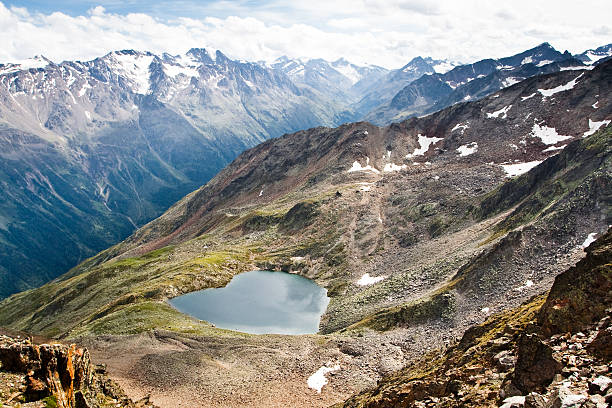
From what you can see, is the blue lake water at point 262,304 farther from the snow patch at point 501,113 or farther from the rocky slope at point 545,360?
the snow patch at point 501,113

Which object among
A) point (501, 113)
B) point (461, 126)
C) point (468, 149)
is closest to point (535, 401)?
point (468, 149)

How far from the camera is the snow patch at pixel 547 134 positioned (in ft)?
456

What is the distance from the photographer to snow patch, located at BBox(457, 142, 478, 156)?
155062mm

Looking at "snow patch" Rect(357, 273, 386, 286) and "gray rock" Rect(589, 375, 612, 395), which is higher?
"gray rock" Rect(589, 375, 612, 395)

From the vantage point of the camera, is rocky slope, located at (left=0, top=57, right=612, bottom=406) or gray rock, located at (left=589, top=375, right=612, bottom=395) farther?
rocky slope, located at (left=0, top=57, right=612, bottom=406)

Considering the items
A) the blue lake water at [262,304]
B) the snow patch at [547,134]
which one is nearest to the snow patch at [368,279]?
the blue lake water at [262,304]

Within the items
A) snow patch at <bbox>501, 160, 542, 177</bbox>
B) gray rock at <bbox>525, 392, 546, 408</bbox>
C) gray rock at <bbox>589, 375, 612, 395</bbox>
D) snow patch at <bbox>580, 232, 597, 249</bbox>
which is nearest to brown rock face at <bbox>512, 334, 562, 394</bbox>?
gray rock at <bbox>525, 392, 546, 408</bbox>

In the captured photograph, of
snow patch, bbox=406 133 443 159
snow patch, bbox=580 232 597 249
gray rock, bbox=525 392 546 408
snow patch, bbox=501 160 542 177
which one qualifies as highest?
snow patch, bbox=406 133 443 159

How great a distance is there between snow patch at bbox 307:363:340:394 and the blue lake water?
25459mm

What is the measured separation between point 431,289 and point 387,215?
2125 inches

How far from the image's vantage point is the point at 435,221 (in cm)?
11250

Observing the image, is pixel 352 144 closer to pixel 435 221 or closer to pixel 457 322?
pixel 435 221

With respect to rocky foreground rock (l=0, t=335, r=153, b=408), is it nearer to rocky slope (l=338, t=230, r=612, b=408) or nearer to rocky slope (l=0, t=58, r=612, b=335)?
rocky slope (l=338, t=230, r=612, b=408)

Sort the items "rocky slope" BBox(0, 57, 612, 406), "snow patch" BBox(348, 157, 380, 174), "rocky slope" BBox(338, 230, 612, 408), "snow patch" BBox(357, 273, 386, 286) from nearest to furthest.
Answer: "rocky slope" BBox(338, 230, 612, 408), "rocky slope" BBox(0, 57, 612, 406), "snow patch" BBox(357, 273, 386, 286), "snow patch" BBox(348, 157, 380, 174)
